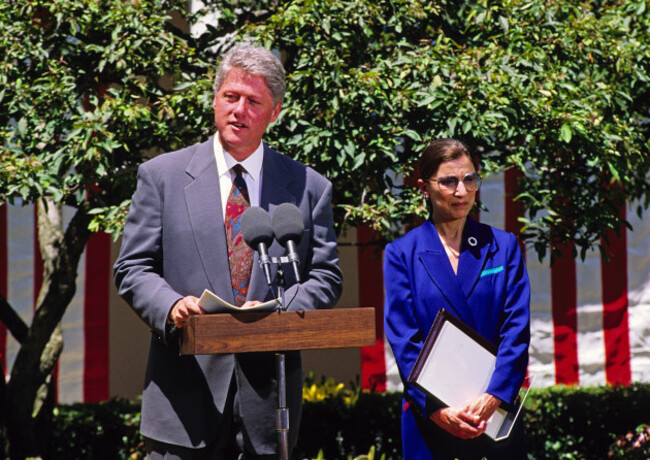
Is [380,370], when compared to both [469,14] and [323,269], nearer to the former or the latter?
[469,14]

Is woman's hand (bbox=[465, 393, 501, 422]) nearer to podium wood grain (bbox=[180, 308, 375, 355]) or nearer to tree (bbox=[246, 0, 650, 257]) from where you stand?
podium wood grain (bbox=[180, 308, 375, 355])

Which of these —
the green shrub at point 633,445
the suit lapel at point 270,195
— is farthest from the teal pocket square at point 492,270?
the green shrub at point 633,445

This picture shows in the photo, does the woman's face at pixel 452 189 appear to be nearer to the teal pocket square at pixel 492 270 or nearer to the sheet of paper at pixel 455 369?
the teal pocket square at pixel 492 270

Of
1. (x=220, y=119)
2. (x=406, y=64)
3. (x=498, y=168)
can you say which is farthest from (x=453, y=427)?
(x=406, y=64)

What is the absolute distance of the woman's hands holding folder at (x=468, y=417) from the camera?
3115 mm

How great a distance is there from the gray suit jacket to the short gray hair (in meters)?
0.28

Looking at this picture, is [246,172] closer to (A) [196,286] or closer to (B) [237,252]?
(B) [237,252]

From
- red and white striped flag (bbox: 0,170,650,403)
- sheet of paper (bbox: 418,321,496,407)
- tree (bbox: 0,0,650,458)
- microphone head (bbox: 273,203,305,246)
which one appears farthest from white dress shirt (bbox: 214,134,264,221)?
red and white striped flag (bbox: 0,170,650,403)

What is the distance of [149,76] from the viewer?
498cm

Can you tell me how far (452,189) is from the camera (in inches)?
132

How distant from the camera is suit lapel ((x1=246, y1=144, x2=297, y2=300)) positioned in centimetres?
278

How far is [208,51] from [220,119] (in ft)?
8.90

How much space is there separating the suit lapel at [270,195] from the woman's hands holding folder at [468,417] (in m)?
0.83

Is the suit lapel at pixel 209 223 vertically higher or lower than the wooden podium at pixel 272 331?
higher
